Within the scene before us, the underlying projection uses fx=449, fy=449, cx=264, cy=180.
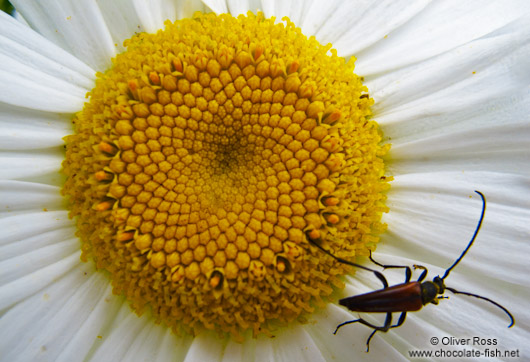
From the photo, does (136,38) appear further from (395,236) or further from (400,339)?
(400,339)

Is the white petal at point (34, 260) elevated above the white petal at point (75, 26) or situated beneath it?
situated beneath

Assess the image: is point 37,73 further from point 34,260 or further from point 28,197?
point 34,260

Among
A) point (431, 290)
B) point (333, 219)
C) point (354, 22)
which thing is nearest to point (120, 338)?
point (333, 219)

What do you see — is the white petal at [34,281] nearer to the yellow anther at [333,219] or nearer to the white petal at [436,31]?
the yellow anther at [333,219]

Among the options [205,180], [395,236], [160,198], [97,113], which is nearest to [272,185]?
[205,180]

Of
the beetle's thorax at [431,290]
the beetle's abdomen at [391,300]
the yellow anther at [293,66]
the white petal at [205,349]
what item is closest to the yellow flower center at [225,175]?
the yellow anther at [293,66]

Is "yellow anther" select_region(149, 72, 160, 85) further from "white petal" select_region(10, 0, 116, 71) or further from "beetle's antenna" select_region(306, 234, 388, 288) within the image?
"beetle's antenna" select_region(306, 234, 388, 288)

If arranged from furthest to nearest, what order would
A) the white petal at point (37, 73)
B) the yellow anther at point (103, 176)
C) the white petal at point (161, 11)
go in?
the white petal at point (161, 11), the white petal at point (37, 73), the yellow anther at point (103, 176)
